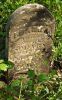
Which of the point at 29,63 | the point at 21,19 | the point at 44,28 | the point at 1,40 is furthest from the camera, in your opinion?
the point at 1,40

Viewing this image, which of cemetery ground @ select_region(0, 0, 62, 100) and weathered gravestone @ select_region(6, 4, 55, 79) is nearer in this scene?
cemetery ground @ select_region(0, 0, 62, 100)

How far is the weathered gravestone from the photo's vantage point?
141 inches

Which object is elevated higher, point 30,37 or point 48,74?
point 30,37

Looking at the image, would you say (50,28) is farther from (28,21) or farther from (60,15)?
(60,15)

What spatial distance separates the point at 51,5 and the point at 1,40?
3.58 feet

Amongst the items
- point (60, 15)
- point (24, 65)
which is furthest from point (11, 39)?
point (60, 15)

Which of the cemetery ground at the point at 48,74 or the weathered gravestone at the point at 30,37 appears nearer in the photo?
the cemetery ground at the point at 48,74

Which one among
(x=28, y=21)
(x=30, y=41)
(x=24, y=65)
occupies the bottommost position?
(x=24, y=65)

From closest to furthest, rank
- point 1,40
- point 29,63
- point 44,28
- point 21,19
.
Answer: point 21,19 → point 44,28 → point 29,63 → point 1,40

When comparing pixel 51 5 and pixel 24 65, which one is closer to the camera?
pixel 24 65

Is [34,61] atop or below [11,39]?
below

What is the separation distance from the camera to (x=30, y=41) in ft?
12.7

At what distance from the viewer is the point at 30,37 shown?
3842mm

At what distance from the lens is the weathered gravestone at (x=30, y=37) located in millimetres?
3594
